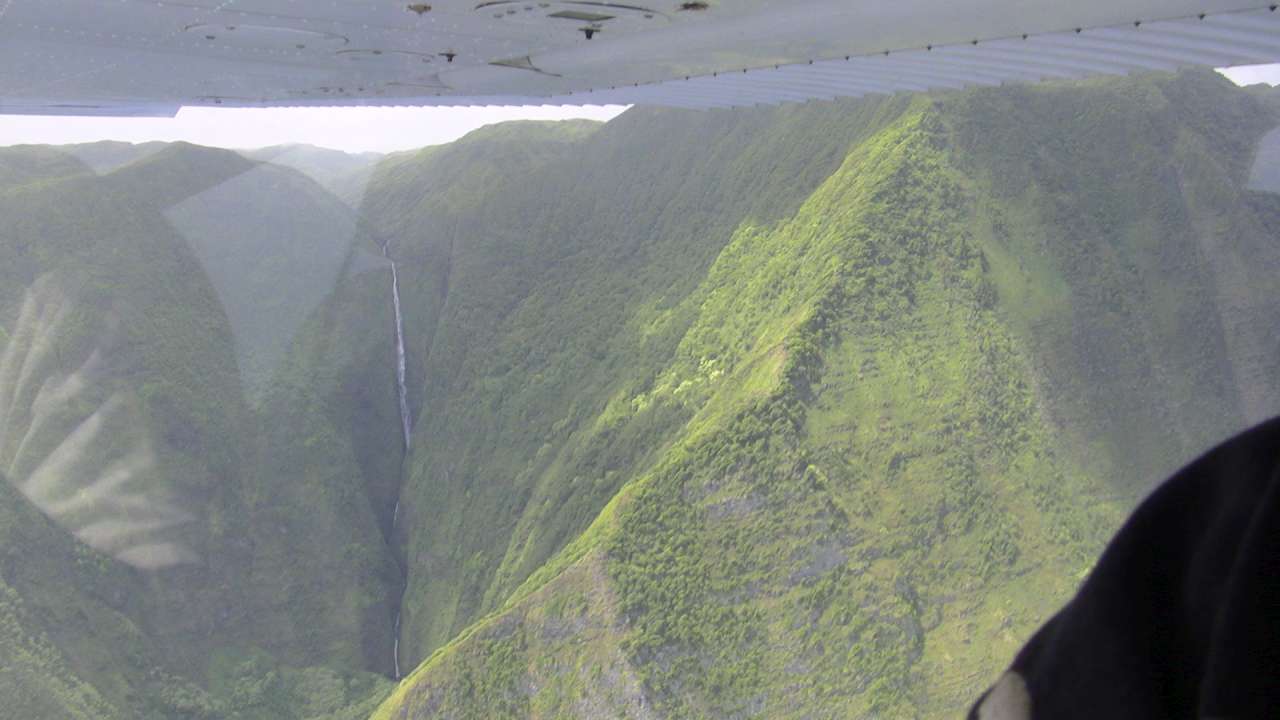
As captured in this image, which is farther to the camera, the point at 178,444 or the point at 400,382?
the point at 400,382

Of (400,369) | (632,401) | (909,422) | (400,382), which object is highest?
(909,422)

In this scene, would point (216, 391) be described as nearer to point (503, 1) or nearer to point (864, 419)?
point (864, 419)

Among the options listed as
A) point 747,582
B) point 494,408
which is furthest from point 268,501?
point 747,582

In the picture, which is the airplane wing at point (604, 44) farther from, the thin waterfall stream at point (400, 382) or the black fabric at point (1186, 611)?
the thin waterfall stream at point (400, 382)

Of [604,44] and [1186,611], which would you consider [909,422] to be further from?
[1186,611]

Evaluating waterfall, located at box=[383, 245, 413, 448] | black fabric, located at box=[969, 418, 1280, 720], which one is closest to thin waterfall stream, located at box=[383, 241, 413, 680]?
waterfall, located at box=[383, 245, 413, 448]

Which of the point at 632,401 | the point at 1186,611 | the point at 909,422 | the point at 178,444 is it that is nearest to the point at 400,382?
the point at 178,444
